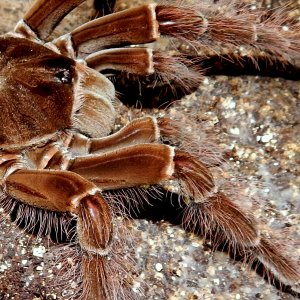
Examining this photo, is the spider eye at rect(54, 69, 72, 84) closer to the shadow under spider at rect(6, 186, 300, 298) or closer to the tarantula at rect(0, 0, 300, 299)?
the tarantula at rect(0, 0, 300, 299)

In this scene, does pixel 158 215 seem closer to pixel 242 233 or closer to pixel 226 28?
pixel 242 233

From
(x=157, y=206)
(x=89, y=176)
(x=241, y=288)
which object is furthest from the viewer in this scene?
(x=157, y=206)

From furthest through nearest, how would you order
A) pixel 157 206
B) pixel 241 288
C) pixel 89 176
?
pixel 157 206 → pixel 241 288 → pixel 89 176

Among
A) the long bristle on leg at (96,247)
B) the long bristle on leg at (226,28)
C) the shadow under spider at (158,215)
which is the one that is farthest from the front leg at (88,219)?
the long bristle on leg at (226,28)

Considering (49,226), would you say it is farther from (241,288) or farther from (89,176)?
(241,288)

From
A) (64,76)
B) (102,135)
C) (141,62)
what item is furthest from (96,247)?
(141,62)

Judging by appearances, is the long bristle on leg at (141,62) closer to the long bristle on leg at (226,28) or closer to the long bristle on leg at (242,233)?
the long bristle on leg at (226,28)

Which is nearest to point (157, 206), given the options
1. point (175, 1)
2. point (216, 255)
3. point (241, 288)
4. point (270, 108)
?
point (216, 255)
